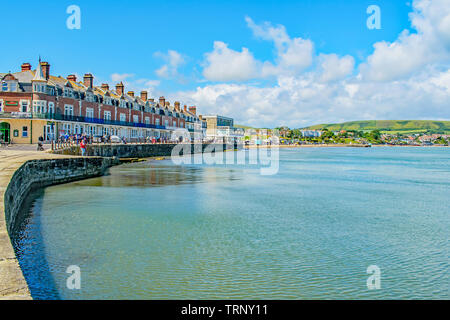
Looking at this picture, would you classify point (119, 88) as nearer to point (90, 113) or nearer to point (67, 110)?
point (90, 113)

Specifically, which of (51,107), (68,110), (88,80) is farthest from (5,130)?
(88,80)

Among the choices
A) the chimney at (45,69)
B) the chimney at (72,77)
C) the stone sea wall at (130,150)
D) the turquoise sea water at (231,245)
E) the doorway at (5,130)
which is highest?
the chimney at (72,77)

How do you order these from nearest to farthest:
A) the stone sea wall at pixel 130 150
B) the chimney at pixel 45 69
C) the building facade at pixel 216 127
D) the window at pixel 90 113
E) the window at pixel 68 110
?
the stone sea wall at pixel 130 150 → the chimney at pixel 45 69 → the window at pixel 68 110 → the window at pixel 90 113 → the building facade at pixel 216 127

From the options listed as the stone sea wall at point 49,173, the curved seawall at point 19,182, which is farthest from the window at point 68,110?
the stone sea wall at point 49,173

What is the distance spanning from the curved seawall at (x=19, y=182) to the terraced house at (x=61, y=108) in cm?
1141

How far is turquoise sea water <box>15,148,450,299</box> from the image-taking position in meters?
8.13

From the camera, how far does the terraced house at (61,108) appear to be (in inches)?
1576

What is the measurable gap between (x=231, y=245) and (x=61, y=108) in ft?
135

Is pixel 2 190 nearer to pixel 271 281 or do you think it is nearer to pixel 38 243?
pixel 38 243

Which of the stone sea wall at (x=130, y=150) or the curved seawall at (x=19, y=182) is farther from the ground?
the stone sea wall at (x=130, y=150)

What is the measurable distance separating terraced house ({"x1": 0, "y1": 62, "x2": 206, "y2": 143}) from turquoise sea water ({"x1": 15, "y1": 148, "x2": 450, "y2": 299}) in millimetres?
23665

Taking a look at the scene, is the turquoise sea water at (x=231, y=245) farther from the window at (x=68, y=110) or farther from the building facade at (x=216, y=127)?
the building facade at (x=216, y=127)

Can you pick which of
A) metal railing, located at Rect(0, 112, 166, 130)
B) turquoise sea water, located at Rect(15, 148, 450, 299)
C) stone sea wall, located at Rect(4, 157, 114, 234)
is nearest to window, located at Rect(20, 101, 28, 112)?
metal railing, located at Rect(0, 112, 166, 130)
